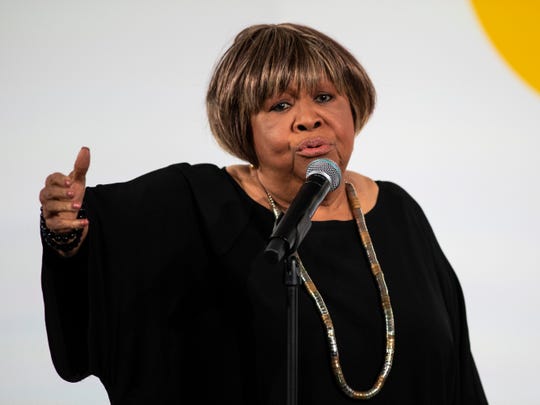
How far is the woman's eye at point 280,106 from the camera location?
6.86 ft

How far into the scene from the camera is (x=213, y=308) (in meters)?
2.04

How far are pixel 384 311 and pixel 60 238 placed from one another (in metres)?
0.72

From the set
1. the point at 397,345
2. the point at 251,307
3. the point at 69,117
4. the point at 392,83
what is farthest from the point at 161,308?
the point at 392,83

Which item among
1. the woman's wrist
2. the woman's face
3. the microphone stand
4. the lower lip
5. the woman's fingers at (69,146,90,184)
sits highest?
the woman's face

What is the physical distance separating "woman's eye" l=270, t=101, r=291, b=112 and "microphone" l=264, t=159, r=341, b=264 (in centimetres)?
34

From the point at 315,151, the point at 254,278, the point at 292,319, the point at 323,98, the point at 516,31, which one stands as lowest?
the point at 292,319

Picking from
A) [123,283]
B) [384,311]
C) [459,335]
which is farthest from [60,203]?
[459,335]

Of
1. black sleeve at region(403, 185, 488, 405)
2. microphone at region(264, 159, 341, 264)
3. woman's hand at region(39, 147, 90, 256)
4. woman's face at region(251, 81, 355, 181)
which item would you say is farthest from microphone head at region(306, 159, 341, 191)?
black sleeve at region(403, 185, 488, 405)

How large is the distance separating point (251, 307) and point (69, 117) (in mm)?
1123

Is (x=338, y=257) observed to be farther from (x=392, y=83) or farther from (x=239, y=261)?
(x=392, y=83)

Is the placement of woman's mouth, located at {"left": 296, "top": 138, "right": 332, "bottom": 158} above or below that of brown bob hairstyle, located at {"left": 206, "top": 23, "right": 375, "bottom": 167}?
below

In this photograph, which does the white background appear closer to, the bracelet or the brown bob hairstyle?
A: the brown bob hairstyle

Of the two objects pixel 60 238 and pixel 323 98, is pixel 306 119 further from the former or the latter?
pixel 60 238

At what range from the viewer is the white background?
9.19ft
